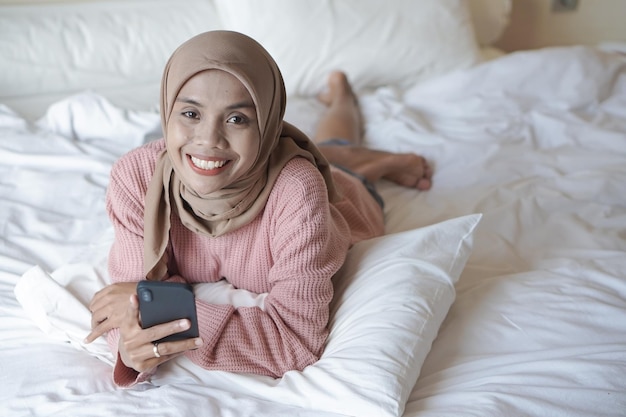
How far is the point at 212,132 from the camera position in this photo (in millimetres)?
974

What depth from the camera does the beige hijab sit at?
1.00m

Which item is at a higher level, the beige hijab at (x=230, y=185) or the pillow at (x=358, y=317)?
the beige hijab at (x=230, y=185)

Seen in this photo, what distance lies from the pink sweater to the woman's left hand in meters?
0.02

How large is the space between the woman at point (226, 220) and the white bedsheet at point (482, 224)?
9 centimetres

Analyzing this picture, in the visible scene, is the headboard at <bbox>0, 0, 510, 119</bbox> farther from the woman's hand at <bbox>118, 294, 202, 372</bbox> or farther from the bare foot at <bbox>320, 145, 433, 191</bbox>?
the woman's hand at <bbox>118, 294, 202, 372</bbox>

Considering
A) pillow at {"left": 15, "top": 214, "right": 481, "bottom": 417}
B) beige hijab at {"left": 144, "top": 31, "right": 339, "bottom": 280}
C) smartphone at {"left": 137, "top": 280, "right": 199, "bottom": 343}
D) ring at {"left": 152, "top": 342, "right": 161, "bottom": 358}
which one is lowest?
pillow at {"left": 15, "top": 214, "right": 481, "bottom": 417}

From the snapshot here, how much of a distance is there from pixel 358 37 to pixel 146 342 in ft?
4.79

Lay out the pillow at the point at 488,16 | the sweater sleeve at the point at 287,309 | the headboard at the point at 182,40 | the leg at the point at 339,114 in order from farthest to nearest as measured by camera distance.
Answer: the pillow at the point at 488,16 → the headboard at the point at 182,40 → the leg at the point at 339,114 → the sweater sleeve at the point at 287,309

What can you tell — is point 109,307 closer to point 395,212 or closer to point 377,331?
point 377,331

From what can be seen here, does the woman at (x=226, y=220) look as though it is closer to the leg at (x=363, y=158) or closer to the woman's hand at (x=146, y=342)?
the woman's hand at (x=146, y=342)

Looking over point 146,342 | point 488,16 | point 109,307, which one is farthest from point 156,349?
point 488,16

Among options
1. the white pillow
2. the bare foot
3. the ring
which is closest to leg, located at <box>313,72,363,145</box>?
the bare foot

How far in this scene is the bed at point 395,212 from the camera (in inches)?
39.4

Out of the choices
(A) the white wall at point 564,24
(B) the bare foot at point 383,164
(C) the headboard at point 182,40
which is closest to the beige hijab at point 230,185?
(B) the bare foot at point 383,164
